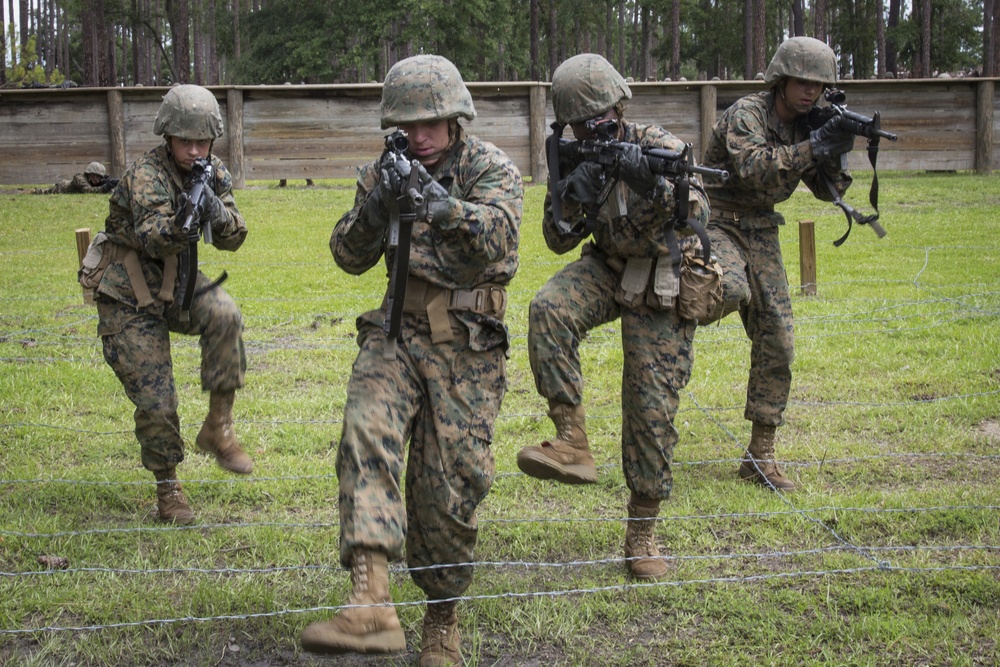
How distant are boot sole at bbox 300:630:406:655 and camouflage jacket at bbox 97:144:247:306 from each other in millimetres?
2474

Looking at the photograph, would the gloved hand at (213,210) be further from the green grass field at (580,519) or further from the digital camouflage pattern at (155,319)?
the green grass field at (580,519)

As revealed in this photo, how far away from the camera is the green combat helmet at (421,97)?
3994mm

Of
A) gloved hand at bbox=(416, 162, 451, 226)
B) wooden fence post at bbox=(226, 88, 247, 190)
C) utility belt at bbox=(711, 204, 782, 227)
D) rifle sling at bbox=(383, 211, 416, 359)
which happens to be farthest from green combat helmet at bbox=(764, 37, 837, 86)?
wooden fence post at bbox=(226, 88, 247, 190)

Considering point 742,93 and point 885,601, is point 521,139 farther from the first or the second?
point 885,601

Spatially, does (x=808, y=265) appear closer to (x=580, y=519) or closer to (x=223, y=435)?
(x=580, y=519)

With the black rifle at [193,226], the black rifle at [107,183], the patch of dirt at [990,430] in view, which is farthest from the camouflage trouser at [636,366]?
the patch of dirt at [990,430]

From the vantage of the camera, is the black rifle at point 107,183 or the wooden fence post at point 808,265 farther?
the wooden fence post at point 808,265

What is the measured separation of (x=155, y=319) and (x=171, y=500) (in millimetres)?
975

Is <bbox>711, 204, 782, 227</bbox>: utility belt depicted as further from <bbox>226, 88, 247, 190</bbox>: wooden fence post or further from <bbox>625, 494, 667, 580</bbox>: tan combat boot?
<bbox>226, 88, 247, 190</bbox>: wooden fence post

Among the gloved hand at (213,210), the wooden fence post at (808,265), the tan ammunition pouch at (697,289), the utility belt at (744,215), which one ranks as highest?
the gloved hand at (213,210)

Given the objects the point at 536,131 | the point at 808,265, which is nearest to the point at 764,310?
the point at 808,265

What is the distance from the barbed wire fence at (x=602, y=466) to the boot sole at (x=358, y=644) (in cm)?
39

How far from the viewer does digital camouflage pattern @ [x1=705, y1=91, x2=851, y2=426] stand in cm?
565

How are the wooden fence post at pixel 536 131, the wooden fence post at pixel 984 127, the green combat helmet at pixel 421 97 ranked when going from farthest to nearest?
the wooden fence post at pixel 984 127
the wooden fence post at pixel 536 131
the green combat helmet at pixel 421 97
